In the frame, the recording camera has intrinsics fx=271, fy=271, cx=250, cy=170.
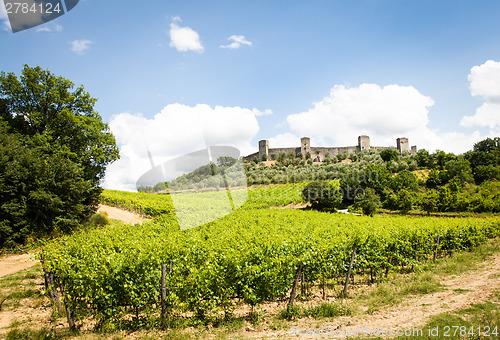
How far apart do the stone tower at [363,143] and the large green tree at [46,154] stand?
68072 mm

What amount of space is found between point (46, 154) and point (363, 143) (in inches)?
2909

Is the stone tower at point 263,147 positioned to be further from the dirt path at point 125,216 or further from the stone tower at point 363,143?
the dirt path at point 125,216

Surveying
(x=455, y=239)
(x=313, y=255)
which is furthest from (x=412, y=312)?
(x=455, y=239)

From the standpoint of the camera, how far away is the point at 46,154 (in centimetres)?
1659

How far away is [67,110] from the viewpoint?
A: 19031 mm

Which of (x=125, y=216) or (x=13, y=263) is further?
(x=125, y=216)

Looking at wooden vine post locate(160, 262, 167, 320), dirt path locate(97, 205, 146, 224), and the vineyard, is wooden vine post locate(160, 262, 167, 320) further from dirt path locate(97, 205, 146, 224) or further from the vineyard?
dirt path locate(97, 205, 146, 224)

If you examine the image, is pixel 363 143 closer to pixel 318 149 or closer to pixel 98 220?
pixel 318 149

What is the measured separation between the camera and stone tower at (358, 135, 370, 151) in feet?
247

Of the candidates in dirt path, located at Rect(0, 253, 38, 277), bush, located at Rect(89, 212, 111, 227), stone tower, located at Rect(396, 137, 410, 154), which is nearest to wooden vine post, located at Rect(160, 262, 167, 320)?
dirt path, located at Rect(0, 253, 38, 277)

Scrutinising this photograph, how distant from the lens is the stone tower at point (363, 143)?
75312 millimetres

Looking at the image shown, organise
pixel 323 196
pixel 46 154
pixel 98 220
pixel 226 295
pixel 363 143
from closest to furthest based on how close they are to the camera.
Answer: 1. pixel 226 295
2. pixel 46 154
3. pixel 98 220
4. pixel 323 196
5. pixel 363 143

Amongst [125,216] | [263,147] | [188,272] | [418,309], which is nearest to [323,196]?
[125,216]

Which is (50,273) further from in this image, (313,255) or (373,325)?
(373,325)
